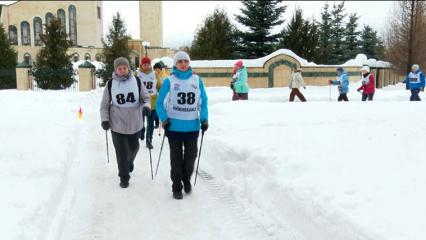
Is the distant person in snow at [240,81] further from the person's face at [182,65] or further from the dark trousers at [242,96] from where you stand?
the person's face at [182,65]

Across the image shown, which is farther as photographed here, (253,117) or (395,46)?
(395,46)

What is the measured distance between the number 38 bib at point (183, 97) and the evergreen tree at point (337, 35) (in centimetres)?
3904

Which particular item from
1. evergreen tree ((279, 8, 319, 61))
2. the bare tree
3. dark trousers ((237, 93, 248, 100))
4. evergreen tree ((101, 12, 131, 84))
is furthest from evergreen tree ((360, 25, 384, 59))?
dark trousers ((237, 93, 248, 100))

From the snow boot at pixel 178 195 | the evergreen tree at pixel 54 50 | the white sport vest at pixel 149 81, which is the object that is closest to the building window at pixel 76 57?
the evergreen tree at pixel 54 50

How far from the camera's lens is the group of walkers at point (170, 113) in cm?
552

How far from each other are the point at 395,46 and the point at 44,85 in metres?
28.3

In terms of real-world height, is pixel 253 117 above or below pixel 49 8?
below

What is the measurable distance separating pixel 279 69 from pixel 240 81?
11.3 metres

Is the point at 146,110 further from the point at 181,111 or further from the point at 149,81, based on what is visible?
the point at 149,81

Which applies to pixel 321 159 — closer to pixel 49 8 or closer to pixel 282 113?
pixel 282 113

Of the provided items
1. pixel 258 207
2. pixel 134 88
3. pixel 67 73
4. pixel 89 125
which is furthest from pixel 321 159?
pixel 67 73

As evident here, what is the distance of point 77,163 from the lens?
7660 mm

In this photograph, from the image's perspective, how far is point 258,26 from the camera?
Answer: 101ft

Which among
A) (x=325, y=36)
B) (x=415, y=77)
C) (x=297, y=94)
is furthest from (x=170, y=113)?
(x=325, y=36)
